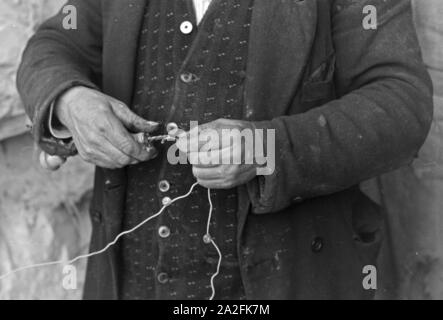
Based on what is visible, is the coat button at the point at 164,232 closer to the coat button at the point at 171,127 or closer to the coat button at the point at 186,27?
the coat button at the point at 171,127

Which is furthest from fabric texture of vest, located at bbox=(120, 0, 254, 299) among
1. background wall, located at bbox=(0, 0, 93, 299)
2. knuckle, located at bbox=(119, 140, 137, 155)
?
background wall, located at bbox=(0, 0, 93, 299)

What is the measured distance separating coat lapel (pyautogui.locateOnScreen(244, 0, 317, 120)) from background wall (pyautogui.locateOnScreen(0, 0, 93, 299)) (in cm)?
64

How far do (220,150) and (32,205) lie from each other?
2.43ft

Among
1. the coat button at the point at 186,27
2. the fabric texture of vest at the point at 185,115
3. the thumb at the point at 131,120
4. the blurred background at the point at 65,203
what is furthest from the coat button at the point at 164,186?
the blurred background at the point at 65,203

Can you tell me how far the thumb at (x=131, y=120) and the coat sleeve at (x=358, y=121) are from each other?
0.65 ft

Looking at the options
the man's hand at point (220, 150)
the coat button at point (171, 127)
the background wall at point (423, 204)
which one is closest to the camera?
the man's hand at point (220, 150)

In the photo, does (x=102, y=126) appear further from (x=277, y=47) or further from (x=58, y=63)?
(x=277, y=47)

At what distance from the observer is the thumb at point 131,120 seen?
1108 mm

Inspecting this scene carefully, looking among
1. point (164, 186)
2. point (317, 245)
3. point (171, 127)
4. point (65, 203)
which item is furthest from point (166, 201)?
point (65, 203)

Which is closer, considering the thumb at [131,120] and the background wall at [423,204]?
the thumb at [131,120]

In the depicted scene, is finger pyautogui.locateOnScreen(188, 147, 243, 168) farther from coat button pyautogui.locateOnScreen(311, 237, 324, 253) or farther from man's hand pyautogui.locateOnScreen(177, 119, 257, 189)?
coat button pyautogui.locateOnScreen(311, 237, 324, 253)

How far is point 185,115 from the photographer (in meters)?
1.14

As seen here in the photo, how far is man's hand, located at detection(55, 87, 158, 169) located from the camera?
42.5 inches
